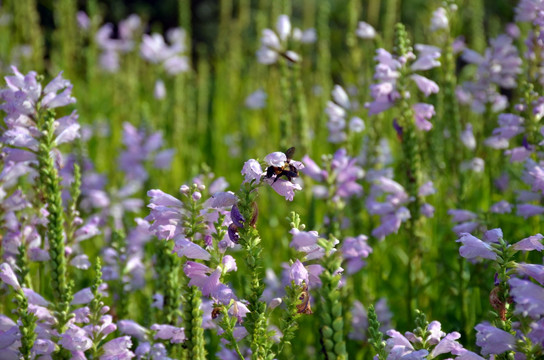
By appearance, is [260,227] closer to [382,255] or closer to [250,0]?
[382,255]

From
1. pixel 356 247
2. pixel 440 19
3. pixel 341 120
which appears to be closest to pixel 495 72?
pixel 440 19

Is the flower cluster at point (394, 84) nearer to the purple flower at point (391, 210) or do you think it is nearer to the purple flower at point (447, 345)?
the purple flower at point (391, 210)

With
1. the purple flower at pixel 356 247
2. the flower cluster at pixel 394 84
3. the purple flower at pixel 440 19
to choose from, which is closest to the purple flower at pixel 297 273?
the purple flower at pixel 356 247

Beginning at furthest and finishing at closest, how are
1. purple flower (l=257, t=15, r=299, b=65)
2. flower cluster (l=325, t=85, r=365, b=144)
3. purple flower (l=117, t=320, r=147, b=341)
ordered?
purple flower (l=257, t=15, r=299, b=65), flower cluster (l=325, t=85, r=365, b=144), purple flower (l=117, t=320, r=147, b=341)

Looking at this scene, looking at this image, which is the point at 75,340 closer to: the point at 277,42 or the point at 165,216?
the point at 165,216

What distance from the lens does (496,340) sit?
1646mm

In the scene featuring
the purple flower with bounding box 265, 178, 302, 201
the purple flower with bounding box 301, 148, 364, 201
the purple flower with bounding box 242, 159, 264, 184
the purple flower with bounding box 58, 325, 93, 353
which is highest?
the purple flower with bounding box 301, 148, 364, 201

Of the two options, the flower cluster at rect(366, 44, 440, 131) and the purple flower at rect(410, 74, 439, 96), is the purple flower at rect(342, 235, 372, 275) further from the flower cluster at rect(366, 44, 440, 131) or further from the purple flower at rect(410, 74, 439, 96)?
the purple flower at rect(410, 74, 439, 96)

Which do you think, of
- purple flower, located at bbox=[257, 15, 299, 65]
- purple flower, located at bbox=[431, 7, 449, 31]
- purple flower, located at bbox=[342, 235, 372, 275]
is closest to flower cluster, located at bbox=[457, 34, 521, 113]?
purple flower, located at bbox=[431, 7, 449, 31]

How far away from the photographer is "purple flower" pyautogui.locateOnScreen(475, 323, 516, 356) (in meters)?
1.64

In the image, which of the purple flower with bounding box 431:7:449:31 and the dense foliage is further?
the purple flower with bounding box 431:7:449:31

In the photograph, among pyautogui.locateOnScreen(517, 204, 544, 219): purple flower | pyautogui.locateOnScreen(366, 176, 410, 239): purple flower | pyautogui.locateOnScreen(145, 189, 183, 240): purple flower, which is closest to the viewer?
pyautogui.locateOnScreen(145, 189, 183, 240): purple flower

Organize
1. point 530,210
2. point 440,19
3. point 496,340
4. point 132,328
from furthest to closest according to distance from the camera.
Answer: point 440,19, point 530,210, point 132,328, point 496,340

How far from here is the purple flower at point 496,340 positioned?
1.64 metres
